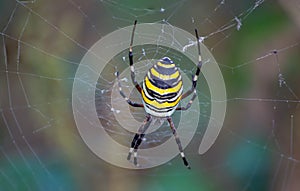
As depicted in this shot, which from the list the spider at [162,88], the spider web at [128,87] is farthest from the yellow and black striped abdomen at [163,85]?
the spider web at [128,87]

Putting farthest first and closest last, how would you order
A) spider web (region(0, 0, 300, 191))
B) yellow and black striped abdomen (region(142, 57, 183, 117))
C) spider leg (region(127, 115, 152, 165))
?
spider leg (region(127, 115, 152, 165)) → spider web (region(0, 0, 300, 191)) → yellow and black striped abdomen (region(142, 57, 183, 117))

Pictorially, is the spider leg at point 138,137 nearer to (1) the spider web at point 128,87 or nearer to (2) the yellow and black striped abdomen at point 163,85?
(1) the spider web at point 128,87

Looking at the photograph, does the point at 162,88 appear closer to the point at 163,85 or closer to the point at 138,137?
the point at 163,85

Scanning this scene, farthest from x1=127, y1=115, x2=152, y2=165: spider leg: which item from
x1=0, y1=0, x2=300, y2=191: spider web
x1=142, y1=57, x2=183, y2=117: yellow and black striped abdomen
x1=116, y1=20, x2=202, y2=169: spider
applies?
x1=142, y1=57, x2=183, y2=117: yellow and black striped abdomen

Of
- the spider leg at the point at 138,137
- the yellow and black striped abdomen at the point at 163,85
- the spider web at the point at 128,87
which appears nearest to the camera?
the yellow and black striped abdomen at the point at 163,85

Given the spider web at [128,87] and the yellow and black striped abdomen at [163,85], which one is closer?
the yellow and black striped abdomen at [163,85]

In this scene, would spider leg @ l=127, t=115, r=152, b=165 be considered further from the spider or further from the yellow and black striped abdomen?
the yellow and black striped abdomen

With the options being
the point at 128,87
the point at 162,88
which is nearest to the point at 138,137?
the point at 128,87
